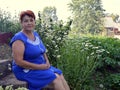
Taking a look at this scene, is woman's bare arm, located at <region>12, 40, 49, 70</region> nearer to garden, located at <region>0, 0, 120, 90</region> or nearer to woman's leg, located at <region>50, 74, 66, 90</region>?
woman's leg, located at <region>50, 74, 66, 90</region>

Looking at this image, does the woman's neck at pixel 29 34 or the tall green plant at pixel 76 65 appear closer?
the woman's neck at pixel 29 34

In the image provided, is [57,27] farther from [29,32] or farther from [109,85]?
[29,32]

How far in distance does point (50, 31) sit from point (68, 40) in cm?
37

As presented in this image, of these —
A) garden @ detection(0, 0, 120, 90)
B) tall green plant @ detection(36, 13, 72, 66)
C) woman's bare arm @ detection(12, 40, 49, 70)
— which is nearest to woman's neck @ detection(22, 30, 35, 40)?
woman's bare arm @ detection(12, 40, 49, 70)

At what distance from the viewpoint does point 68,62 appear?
5066mm

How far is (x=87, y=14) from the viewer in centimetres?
4269

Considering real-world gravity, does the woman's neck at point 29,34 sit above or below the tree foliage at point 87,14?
above

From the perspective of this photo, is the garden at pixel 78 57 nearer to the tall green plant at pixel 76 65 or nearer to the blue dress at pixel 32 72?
the tall green plant at pixel 76 65

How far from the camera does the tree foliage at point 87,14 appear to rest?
133ft

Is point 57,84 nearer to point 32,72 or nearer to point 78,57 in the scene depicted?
point 32,72

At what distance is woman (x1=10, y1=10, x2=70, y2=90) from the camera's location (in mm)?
3773

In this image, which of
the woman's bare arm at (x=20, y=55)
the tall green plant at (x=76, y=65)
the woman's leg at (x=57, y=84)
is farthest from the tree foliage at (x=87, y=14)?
the woman's bare arm at (x=20, y=55)

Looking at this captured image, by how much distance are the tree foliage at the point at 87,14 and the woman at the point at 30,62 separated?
116 ft

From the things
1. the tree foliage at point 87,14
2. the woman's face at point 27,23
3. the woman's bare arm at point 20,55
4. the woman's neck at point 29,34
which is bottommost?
the tree foliage at point 87,14
